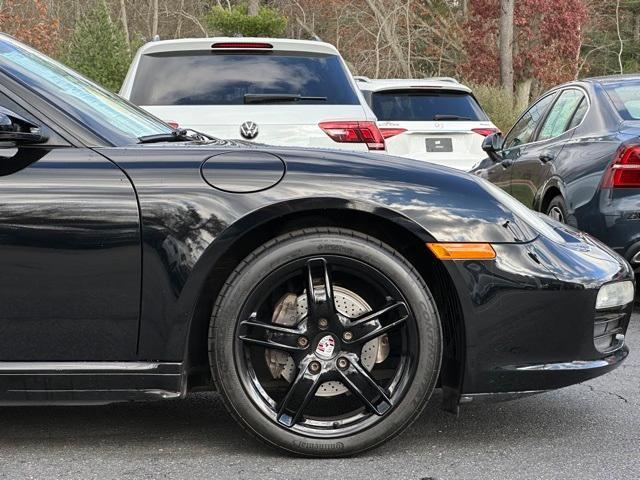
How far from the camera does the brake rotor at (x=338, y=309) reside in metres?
3.22

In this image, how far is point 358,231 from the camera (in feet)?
10.7

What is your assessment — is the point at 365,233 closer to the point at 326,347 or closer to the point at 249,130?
the point at 326,347

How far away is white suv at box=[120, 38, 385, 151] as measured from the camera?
6.01m

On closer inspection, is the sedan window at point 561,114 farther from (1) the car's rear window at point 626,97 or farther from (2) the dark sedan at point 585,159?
(1) the car's rear window at point 626,97

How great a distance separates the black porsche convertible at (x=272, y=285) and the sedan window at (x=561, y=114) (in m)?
3.81

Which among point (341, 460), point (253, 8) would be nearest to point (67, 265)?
point (341, 460)

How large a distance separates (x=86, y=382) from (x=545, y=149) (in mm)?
4704

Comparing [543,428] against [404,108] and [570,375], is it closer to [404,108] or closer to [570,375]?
[570,375]

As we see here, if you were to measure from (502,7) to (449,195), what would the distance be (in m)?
25.2

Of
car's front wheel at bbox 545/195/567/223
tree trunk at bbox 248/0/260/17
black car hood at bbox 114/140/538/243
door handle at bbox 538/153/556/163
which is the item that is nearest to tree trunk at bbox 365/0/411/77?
tree trunk at bbox 248/0/260/17

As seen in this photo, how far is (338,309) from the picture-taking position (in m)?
3.21

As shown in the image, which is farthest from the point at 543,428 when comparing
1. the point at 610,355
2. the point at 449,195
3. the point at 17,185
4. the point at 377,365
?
the point at 17,185

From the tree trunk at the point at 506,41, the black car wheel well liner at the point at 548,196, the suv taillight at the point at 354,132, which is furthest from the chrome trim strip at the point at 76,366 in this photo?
the tree trunk at the point at 506,41

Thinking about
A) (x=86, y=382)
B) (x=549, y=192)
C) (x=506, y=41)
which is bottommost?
(x=86, y=382)
